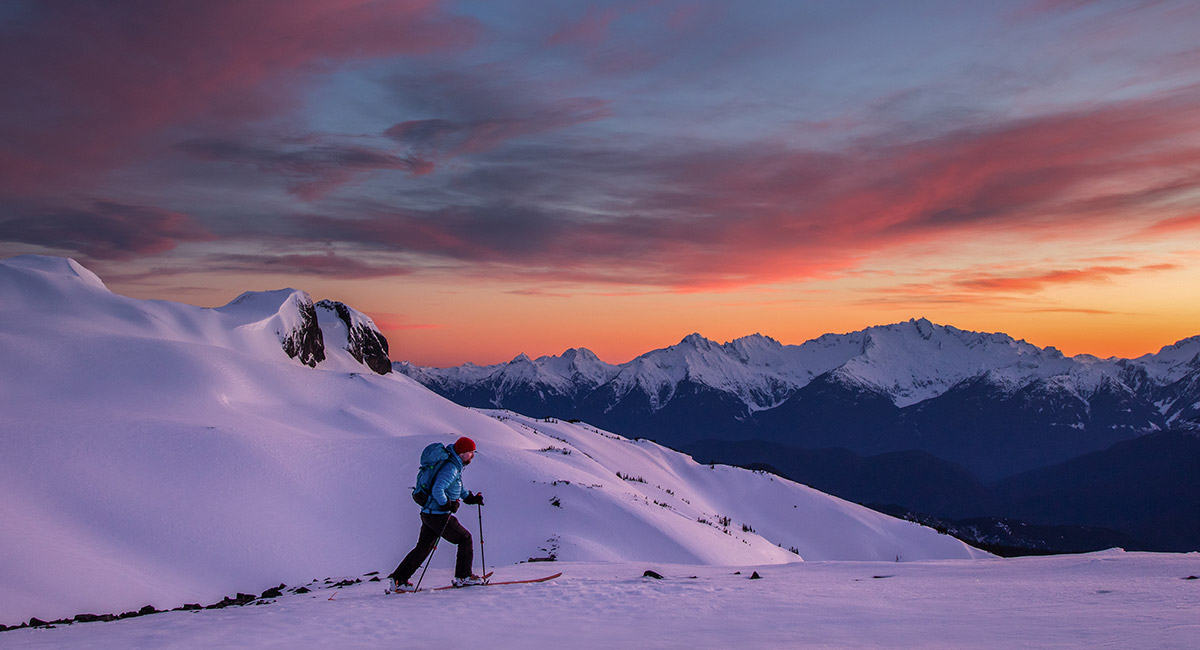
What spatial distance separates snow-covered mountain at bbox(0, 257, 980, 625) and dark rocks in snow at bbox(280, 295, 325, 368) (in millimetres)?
16773

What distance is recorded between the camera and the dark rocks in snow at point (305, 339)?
70.3 metres

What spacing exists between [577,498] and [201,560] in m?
13.0

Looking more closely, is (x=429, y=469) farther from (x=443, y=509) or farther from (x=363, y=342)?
(x=363, y=342)

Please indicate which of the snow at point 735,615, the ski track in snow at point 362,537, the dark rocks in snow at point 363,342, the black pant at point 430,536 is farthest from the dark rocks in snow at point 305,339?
the black pant at point 430,536

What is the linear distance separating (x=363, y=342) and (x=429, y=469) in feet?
279

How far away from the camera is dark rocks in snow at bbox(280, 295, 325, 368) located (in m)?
70.3

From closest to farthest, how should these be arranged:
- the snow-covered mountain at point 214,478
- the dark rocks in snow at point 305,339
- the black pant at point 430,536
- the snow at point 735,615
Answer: the snow at point 735,615
the black pant at point 430,536
the snow-covered mountain at point 214,478
the dark rocks in snow at point 305,339

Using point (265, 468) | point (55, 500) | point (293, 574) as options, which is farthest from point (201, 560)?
point (265, 468)

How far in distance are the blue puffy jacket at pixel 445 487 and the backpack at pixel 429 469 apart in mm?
60

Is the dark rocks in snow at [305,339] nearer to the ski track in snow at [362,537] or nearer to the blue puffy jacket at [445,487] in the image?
the ski track in snow at [362,537]

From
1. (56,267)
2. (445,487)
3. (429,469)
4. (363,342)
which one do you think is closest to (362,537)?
(429,469)

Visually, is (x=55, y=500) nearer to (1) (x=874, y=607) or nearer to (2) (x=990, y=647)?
(1) (x=874, y=607)

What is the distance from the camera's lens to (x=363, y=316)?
9838cm

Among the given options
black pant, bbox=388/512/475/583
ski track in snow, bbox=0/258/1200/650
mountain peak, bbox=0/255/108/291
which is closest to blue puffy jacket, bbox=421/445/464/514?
black pant, bbox=388/512/475/583
